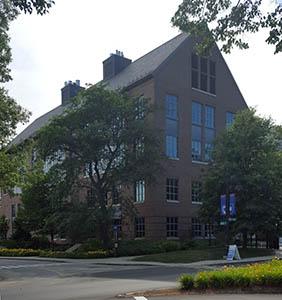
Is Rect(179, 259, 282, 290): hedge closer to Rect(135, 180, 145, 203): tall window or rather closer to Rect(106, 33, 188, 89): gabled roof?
Rect(135, 180, 145, 203): tall window

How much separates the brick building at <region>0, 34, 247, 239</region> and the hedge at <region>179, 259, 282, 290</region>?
3212 cm

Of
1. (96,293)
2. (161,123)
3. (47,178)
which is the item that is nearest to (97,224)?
(47,178)

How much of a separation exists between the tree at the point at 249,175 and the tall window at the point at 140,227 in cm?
937

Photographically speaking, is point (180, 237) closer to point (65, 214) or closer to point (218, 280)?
point (65, 214)

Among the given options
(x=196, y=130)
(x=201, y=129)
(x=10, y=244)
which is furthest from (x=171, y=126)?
(x=10, y=244)

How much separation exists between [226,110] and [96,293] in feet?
144

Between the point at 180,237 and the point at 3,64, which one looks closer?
the point at 3,64

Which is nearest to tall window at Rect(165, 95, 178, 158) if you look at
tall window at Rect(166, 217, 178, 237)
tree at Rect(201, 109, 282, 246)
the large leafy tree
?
tall window at Rect(166, 217, 178, 237)

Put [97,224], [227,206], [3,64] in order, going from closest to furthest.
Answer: [3,64] < [227,206] < [97,224]

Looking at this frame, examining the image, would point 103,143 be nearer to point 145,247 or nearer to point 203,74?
point 145,247

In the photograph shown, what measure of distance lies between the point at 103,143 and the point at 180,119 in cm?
1240

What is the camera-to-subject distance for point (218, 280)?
50.7ft

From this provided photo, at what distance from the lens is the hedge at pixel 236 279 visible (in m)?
15.0

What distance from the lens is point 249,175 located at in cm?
4069
